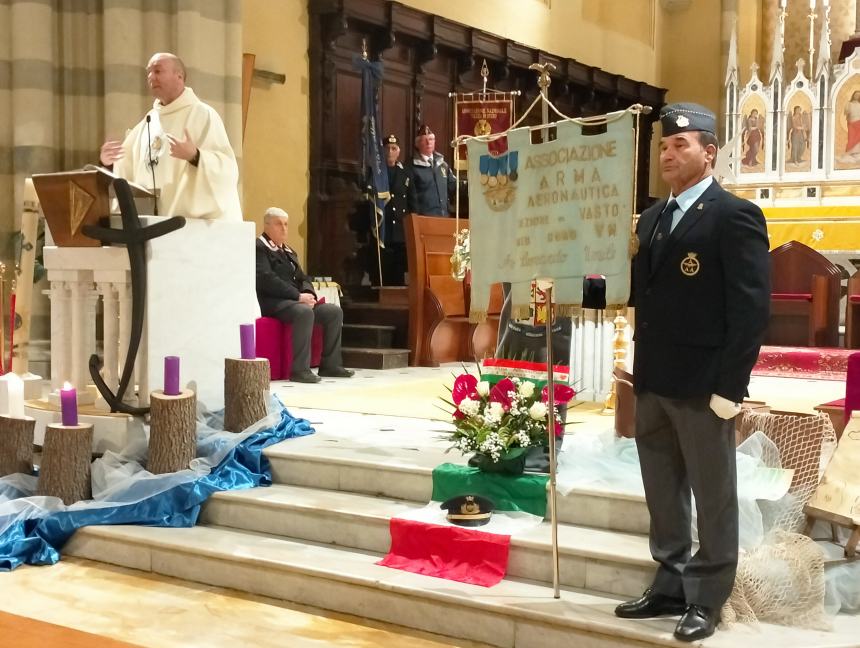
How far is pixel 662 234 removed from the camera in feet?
11.5

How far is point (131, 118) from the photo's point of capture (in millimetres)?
8242

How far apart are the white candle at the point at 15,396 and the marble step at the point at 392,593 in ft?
2.85

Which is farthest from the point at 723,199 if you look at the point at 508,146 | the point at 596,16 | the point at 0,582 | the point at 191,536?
the point at 596,16

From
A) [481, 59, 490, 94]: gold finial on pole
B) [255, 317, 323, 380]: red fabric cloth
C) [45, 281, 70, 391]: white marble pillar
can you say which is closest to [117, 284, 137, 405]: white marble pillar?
[45, 281, 70, 391]: white marble pillar

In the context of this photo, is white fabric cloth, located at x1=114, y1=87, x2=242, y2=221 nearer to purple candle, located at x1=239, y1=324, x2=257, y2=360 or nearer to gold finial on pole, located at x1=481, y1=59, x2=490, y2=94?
purple candle, located at x1=239, y1=324, x2=257, y2=360

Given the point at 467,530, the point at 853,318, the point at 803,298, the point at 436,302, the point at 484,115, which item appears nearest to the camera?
the point at 467,530

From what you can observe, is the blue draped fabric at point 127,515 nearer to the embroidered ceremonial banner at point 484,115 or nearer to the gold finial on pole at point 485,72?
the embroidered ceremonial banner at point 484,115

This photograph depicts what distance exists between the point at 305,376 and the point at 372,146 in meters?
3.10

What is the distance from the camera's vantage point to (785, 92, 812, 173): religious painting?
1197cm

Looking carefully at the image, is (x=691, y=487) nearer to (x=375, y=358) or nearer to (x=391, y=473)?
(x=391, y=473)

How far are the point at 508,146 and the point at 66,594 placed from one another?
2606 mm

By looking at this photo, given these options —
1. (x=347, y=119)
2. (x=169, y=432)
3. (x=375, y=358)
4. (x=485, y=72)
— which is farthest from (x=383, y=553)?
(x=485, y=72)

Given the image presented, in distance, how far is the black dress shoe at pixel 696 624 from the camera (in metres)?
3.41

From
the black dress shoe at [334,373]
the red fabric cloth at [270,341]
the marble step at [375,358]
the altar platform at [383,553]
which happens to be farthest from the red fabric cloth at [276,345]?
the altar platform at [383,553]
